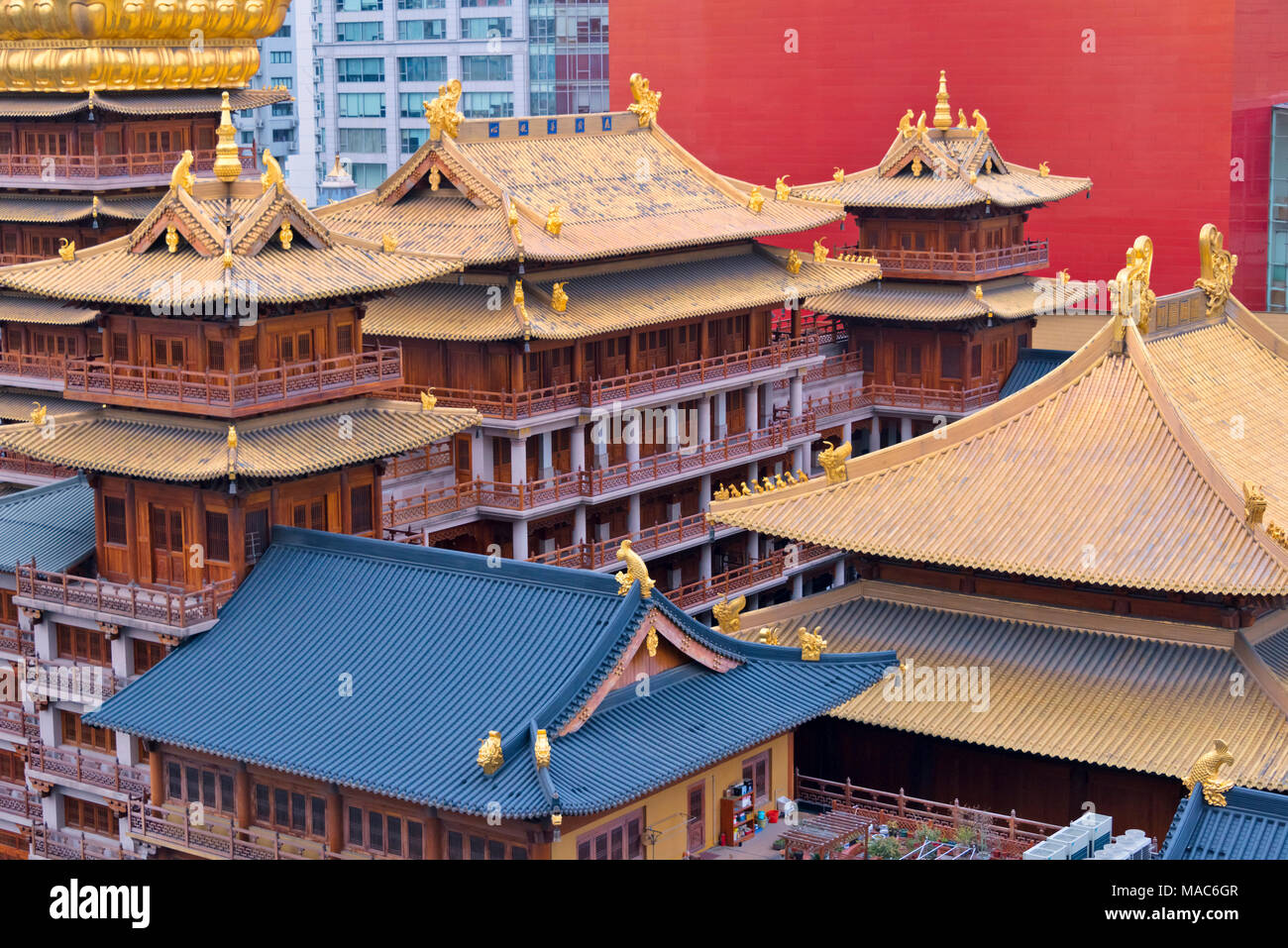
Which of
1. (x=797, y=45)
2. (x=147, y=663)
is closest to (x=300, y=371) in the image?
(x=147, y=663)

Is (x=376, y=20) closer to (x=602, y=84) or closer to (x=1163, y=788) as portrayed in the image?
(x=602, y=84)

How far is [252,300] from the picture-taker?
42.6 m

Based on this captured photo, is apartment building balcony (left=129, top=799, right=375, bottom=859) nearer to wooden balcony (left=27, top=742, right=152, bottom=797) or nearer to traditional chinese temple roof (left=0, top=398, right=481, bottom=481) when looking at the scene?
wooden balcony (left=27, top=742, right=152, bottom=797)

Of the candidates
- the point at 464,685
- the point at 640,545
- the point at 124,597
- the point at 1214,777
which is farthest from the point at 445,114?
the point at 1214,777

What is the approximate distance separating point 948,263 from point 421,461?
2585cm

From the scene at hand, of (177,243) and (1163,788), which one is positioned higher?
(177,243)

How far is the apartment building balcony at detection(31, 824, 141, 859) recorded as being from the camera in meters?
44.5

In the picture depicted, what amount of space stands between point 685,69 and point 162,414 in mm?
55974

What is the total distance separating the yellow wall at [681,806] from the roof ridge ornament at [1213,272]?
18301 mm

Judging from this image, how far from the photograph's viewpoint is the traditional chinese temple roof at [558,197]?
5709 cm

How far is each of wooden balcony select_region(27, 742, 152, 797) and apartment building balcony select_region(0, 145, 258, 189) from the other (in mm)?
20435

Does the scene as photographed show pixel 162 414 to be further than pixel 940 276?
No

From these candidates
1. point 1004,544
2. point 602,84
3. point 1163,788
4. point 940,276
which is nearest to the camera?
point 1163,788

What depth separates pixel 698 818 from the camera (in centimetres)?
3903
